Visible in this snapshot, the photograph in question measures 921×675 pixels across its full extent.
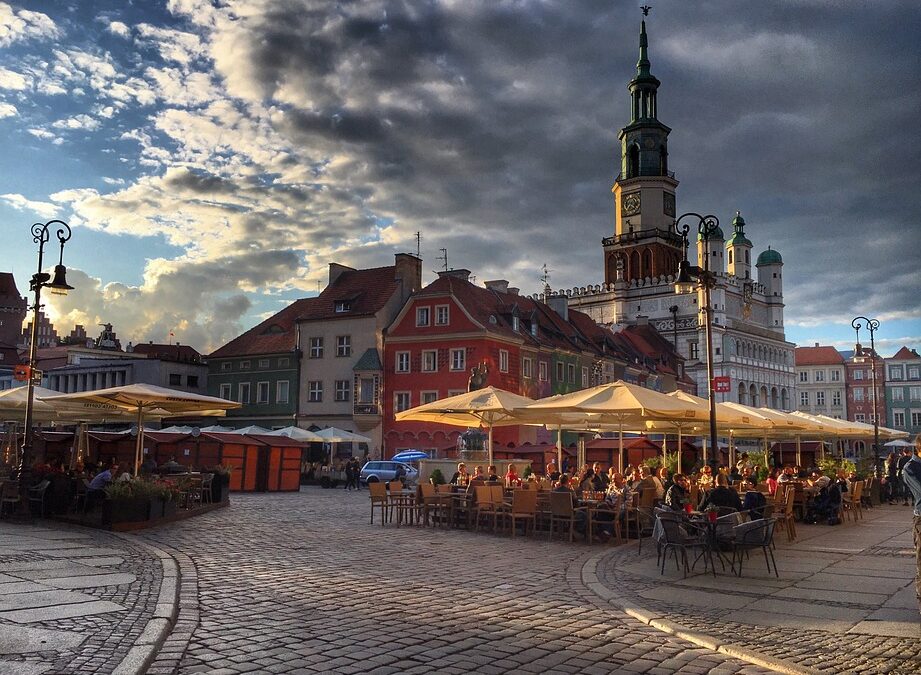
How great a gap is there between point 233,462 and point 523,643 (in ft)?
87.3

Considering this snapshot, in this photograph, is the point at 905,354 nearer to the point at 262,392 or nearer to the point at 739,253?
the point at 739,253

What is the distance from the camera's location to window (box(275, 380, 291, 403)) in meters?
57.3

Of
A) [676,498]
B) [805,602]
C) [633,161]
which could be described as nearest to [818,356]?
[633,161]

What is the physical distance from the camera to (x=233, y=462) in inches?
1302

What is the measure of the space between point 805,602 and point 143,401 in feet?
49.0

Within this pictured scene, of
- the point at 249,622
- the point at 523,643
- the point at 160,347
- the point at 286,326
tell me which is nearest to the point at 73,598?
the point at 249,622

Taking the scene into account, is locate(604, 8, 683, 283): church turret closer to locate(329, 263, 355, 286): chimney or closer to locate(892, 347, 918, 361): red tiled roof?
locate(892, 347, 918, 361): red tiled roof

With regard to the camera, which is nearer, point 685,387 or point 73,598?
point 73,598

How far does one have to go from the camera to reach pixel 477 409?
783 inches

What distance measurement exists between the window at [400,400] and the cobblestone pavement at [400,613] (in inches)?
1446

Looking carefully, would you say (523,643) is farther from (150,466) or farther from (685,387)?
(685,387)

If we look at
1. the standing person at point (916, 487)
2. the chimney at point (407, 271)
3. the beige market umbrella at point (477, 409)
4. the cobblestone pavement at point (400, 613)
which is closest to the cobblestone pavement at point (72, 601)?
the cobblestone pavement at point (400, 613)

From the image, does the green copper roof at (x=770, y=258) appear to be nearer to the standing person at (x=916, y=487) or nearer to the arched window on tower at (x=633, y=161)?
the arched window on tower at (x=633, y=161)

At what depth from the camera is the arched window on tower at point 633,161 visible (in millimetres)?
108750
